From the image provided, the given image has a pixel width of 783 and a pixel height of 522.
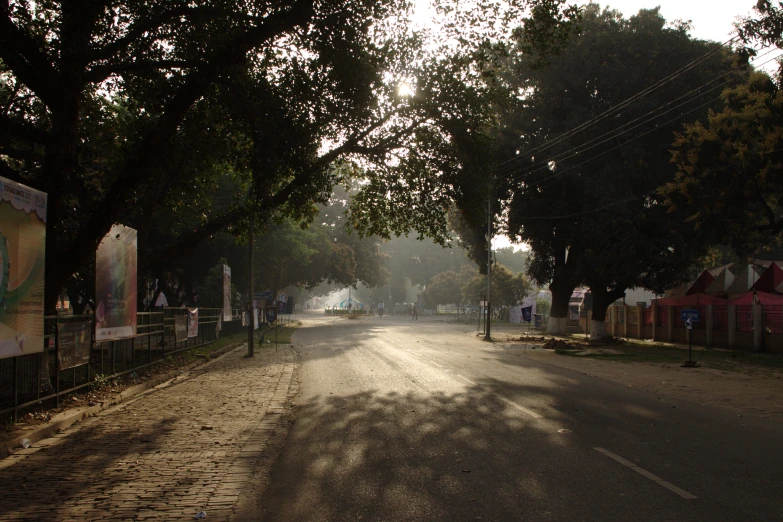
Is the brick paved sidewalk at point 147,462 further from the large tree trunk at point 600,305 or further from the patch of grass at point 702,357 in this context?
the large tree trunk at point 600,305

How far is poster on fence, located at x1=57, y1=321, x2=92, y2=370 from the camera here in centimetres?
1050

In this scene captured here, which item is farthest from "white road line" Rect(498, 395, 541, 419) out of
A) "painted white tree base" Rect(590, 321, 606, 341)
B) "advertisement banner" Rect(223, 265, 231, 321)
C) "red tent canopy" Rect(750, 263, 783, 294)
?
"painted white tree base" Rect(590, 321, 606, 341)

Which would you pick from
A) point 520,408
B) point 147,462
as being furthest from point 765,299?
point 147,462

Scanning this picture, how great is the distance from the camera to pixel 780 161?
20156mm

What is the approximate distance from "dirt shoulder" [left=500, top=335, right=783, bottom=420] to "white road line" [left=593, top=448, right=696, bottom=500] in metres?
5.07

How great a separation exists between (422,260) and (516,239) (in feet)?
245

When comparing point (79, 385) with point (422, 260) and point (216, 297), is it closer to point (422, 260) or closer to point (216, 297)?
point (216, 297)

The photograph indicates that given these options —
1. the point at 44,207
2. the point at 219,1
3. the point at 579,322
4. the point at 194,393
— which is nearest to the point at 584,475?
the point at 44,207

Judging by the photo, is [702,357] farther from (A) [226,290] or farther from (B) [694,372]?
(A) [226,290]

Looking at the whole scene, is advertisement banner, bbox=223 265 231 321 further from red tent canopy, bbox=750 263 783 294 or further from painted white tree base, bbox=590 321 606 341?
red tent canopy, bbox=750 263 783 294

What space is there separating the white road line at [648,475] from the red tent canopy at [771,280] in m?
26.0

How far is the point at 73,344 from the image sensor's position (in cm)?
1109

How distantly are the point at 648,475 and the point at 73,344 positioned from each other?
9.50 metres

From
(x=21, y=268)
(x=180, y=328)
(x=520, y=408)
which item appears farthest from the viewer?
(x=180, y=328)
